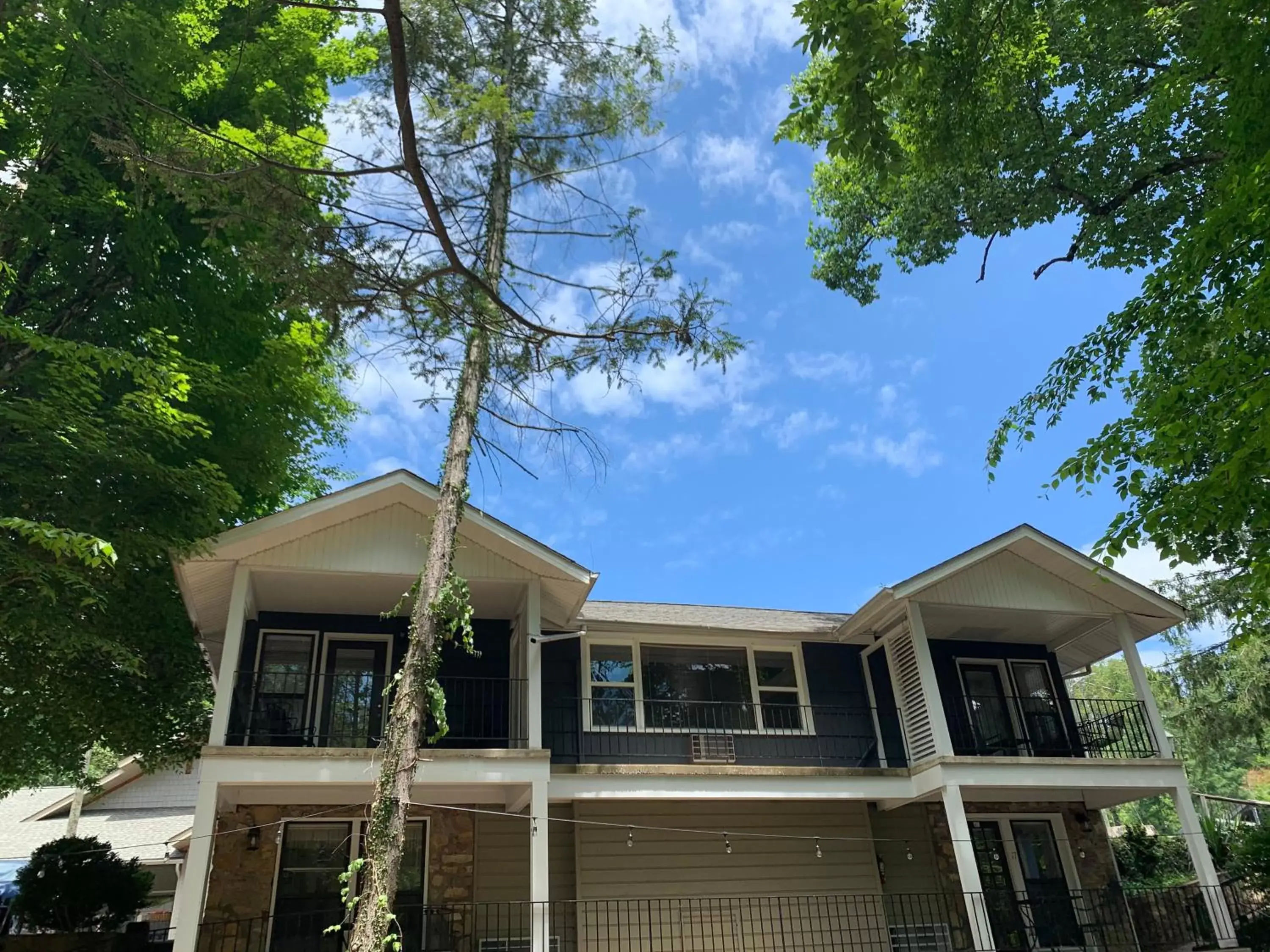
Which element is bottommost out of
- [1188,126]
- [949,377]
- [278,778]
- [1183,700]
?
[278,778]

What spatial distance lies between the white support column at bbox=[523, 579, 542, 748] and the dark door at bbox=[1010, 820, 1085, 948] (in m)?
7.71

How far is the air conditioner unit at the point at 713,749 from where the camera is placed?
12.4m

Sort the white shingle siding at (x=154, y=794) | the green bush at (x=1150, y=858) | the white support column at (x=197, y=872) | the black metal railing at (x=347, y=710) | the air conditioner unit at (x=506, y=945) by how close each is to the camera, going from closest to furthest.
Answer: the white support column at (x=197, y=872) < the air conditioner unit at (x=506, y=945) < the black metal railing at (x=347, y=710) < the green bush at (x=1150, y=858) < the white shingle siding at (x=154, y=794)

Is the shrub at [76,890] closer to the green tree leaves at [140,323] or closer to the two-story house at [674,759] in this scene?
the green tree leaves at [140,323]

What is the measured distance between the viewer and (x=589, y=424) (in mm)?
9438

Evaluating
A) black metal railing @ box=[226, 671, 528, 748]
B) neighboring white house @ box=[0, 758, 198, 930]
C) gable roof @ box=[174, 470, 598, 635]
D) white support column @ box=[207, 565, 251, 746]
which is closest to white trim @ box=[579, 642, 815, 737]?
black metal railing @ box=[226, 671, 528, 748]

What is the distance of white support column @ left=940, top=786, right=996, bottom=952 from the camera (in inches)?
400

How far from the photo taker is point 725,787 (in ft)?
36.2

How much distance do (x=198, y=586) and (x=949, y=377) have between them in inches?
753

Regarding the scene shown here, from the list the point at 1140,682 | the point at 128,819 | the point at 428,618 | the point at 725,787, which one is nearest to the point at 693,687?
the point at 725,787

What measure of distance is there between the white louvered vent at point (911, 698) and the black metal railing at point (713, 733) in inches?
24.8

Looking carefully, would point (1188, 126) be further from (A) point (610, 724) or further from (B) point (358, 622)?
(B) point (358, 622)

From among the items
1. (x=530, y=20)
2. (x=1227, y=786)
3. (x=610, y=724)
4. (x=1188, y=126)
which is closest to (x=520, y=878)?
(x=610, y=724)

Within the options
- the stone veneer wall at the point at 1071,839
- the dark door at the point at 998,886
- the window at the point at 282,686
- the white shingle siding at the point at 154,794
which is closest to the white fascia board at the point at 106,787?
the white shingle siding at the point at 154,794
